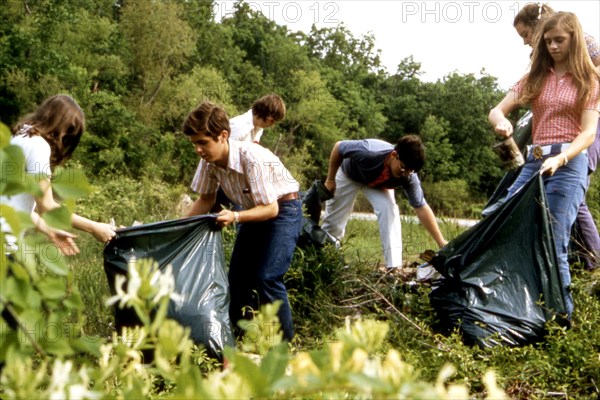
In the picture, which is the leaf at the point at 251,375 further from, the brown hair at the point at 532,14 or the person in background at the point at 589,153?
the brown hair at the point at 532,14

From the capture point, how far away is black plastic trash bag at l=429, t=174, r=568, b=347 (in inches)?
136

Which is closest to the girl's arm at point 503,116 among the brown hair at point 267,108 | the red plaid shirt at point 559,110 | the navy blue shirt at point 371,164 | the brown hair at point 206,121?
the red plaid shirt at point 559,110

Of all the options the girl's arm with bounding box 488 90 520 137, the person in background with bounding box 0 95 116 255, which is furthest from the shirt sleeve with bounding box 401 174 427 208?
the person in background with bounding box 0 95 116 255

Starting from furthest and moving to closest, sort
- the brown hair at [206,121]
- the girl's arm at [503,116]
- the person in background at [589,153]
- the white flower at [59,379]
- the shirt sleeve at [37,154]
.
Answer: the person in background at [589,153] → the girl's arm at [503,116] → the brown hair at [206,121] → the shirt sleeve at [37,154] → the white flower at [59,379]

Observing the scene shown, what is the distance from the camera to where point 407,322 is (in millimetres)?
3631

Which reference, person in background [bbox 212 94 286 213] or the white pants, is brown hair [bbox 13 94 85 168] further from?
person in background [bbox 212 94 286 213]

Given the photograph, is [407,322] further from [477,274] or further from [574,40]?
[574,40]

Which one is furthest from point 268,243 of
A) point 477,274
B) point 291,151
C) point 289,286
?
point 291,151

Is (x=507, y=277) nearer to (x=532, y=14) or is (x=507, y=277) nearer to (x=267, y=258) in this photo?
(x=267, y=258)

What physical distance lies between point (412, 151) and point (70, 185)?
149 inches

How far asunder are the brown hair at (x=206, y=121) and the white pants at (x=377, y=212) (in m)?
1.89

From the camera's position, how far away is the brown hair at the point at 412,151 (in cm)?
459

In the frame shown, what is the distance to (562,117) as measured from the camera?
3762 millimetres

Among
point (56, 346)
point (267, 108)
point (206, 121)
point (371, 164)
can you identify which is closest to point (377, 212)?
point (371, 164)
